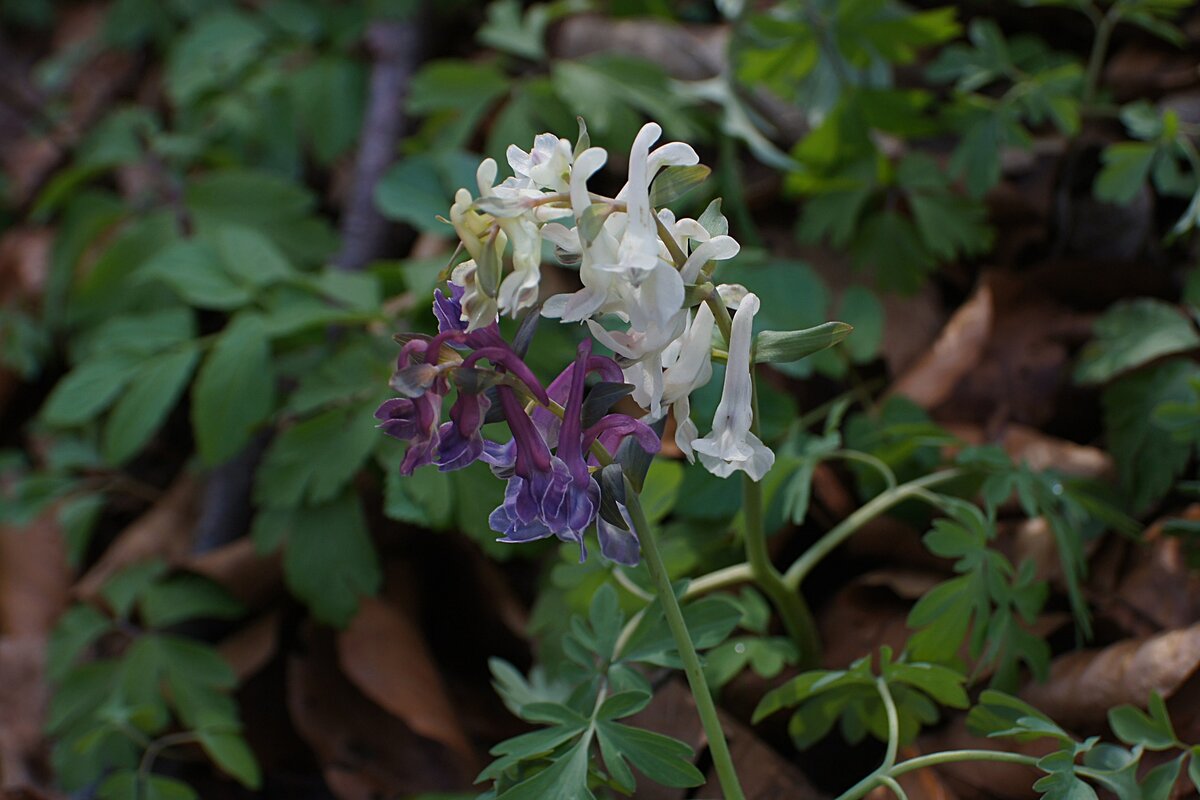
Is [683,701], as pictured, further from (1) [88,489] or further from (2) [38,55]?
(2) [38,55]

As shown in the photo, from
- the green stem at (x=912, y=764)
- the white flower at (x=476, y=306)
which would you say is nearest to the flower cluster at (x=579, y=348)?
the white flower at (x=476, y=306)

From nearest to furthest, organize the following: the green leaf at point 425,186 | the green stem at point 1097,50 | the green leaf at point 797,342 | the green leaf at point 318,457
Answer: the green leaf at point 797,342, the green leaf at point 318,457, the green stem at point 1097,50, the green leaf at point 425,186

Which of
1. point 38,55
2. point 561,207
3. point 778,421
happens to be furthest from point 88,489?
point 38,55

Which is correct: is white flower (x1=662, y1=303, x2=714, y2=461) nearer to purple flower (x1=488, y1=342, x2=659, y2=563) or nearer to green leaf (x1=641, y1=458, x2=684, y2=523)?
purple flower (x1=488, y1=342, x2=659, y2=563)

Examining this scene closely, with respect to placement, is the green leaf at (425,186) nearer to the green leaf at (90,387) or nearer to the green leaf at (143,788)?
the green leaf at (90,387)

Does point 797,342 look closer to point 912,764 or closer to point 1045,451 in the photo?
point 912,764

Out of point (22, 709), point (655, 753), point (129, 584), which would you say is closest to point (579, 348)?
point (655, 753)

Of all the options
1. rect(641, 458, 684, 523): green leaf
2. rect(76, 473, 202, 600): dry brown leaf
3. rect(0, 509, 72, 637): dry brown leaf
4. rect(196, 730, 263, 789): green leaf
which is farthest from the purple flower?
rect(0, 509, 72, 637): dry brown leaf
